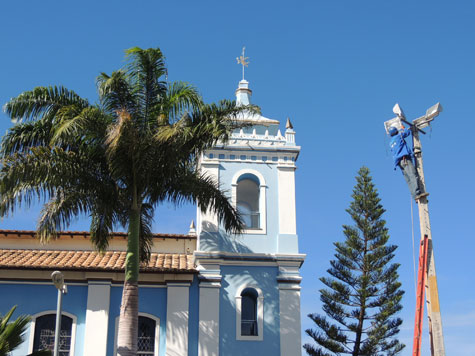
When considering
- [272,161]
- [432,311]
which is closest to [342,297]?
[272,161]

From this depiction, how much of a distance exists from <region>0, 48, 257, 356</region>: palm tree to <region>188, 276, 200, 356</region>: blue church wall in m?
3.42

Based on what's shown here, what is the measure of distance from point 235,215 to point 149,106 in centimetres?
318

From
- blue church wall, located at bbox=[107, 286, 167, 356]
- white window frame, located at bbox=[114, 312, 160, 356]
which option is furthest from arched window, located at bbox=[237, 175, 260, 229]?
white window frame, located at bbox=[114, 312, 160, 356]

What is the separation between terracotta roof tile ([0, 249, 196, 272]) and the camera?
59.7ft

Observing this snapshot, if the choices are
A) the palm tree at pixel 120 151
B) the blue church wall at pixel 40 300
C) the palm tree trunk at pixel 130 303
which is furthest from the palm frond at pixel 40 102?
the blue church wall at pixel 40 300

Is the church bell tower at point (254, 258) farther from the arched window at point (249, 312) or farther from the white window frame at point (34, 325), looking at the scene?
the white window frame at point (34, 325)

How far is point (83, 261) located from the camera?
1900cm

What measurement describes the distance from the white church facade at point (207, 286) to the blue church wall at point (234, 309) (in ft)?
0.09

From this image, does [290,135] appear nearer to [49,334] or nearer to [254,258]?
[254,258]

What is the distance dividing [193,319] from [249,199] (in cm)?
442

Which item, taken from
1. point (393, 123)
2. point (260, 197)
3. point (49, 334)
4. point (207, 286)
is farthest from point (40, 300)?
point (393, 123)

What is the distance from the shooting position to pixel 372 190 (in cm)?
2594

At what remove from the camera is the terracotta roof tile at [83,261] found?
18.2 meters

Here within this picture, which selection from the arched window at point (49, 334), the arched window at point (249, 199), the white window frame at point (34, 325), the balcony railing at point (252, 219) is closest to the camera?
the white window frame at point (34, 325)
